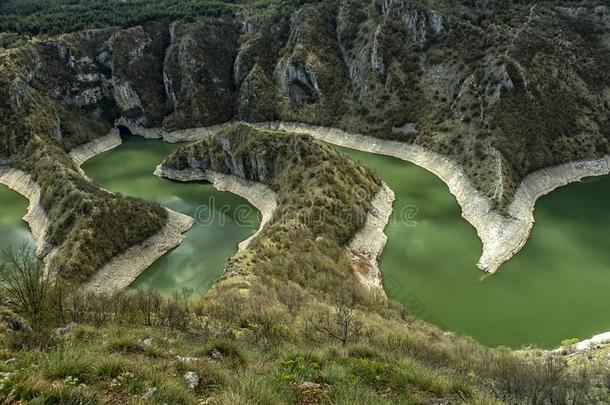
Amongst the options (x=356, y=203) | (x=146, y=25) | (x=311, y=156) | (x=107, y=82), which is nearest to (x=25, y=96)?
(x=107, y=82)

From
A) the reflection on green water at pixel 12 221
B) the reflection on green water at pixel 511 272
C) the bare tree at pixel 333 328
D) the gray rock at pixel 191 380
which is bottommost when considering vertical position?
the reflection on green water at pixel 12 221

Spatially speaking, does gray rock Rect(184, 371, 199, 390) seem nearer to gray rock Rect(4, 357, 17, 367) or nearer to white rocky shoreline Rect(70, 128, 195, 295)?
gray rock Rect(4, 357, 17, 367)

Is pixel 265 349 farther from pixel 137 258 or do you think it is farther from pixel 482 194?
pixel 482 194

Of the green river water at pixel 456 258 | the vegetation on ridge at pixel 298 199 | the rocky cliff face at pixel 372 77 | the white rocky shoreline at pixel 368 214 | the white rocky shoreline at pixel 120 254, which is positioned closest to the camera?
the green river water at pixel 456 258

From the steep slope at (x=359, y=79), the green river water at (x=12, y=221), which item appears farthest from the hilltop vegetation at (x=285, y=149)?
the green river water at (x=12, y=221)

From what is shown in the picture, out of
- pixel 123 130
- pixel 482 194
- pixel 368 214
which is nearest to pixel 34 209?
pixel 368 214

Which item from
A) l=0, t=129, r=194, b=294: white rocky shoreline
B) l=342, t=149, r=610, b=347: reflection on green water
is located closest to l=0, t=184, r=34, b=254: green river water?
l=0, t=129, r=194, b=294: white rocky shoreline

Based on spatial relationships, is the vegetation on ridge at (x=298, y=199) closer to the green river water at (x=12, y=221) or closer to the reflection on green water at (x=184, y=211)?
the reflection on green water at (x=184, y=211)
